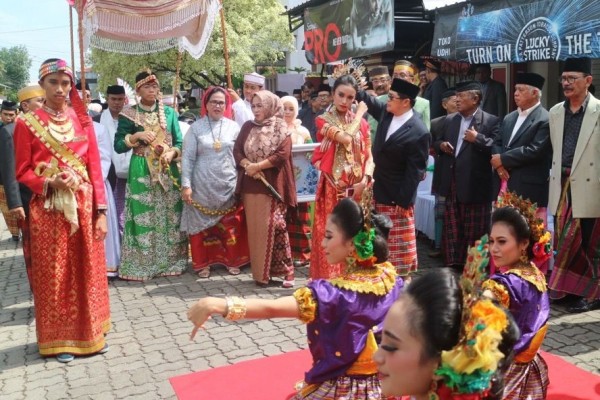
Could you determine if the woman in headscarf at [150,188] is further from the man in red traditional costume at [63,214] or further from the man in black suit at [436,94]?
the man in black suit at [436,94]

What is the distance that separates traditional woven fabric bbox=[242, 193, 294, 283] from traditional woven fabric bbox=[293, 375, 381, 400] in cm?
300

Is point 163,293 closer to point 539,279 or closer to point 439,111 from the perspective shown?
point 539,279

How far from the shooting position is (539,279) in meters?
2.99

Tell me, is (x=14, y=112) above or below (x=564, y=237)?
above

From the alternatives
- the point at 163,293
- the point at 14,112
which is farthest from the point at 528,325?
the point at 14,112

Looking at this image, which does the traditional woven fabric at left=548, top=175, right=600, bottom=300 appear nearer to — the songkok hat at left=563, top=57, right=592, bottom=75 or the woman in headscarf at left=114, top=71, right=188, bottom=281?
the songkok hat at left=563, top=57, right=592, bottom=75

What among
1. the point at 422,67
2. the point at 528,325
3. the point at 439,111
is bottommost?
the point at 528,325

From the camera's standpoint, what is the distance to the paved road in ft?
12.4

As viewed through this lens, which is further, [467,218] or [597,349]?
[467,218]

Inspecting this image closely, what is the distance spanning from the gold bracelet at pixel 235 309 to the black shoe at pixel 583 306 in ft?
11.5

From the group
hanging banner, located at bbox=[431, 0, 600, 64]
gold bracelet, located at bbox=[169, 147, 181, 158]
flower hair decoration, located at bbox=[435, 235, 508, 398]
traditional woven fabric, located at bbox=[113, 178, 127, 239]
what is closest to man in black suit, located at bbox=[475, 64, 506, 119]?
hanging banner, located at bbox=[431, 0, 600, 64]

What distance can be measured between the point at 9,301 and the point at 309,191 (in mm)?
3039

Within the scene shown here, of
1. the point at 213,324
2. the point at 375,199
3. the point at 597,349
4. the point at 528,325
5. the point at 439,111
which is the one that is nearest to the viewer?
the point at 528,325

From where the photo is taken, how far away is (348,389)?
2.66m
